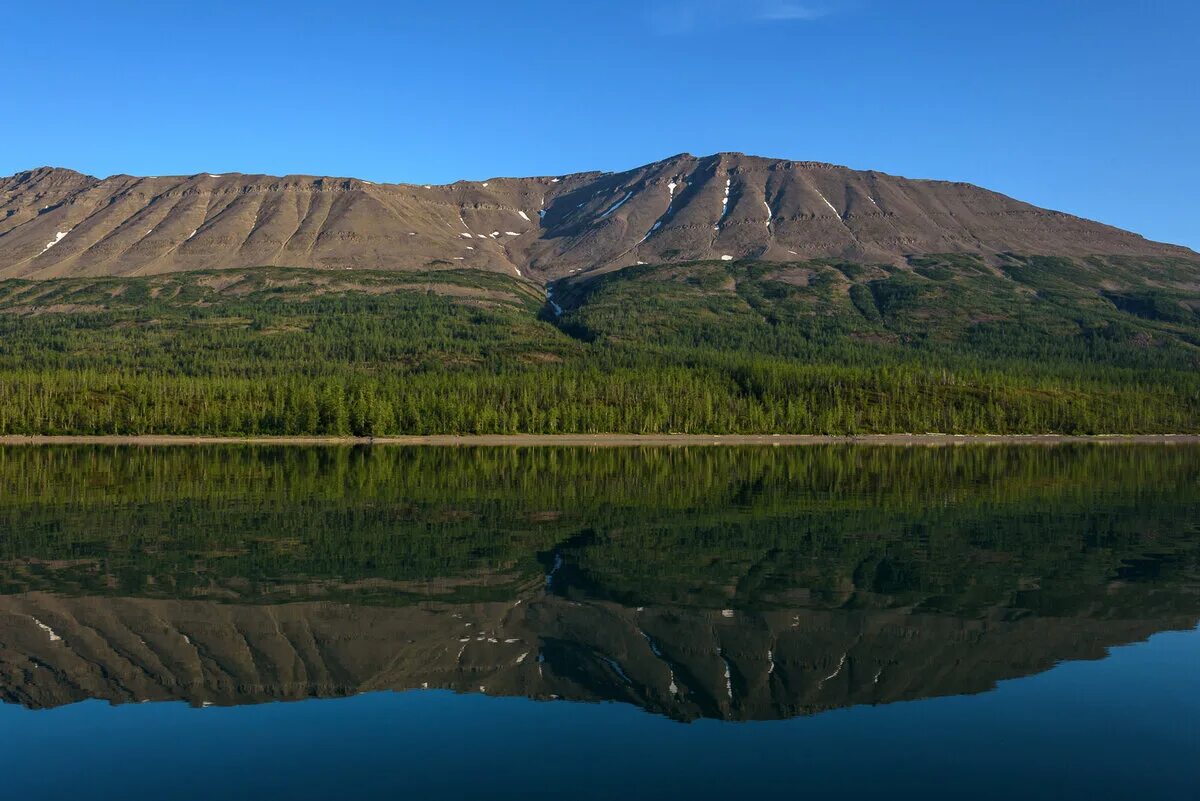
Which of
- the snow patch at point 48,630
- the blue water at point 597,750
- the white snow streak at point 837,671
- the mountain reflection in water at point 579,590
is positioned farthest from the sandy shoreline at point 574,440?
the blue water at point 597,750

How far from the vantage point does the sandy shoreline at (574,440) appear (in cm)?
16051

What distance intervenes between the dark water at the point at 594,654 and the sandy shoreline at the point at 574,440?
330 ft

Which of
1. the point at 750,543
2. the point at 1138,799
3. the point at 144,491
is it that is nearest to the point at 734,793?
the point at 1138,799

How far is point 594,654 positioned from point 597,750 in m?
7.29

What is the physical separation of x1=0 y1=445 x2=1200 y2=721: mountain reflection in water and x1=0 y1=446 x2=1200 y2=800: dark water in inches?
6.9

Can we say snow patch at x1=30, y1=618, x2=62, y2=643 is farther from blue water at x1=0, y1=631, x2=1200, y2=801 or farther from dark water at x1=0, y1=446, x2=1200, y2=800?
blue water at x1=0, y1=631, x2=1200, y2=801

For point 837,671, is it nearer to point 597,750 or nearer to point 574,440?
point 597,750

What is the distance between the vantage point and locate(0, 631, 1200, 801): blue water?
19.9m

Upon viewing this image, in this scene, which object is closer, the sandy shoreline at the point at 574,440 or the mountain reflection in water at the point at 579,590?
the mountain reflection in water at the point at 579,590

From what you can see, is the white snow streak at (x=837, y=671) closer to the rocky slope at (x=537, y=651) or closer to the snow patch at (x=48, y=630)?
the rocky slope at (x=537, y=651)

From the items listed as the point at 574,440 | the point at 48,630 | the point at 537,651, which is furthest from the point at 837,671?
the point at 574,440

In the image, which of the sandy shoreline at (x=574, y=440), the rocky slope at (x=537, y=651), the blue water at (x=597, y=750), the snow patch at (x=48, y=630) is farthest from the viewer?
the sandy shoreline at (x=574, y=440)

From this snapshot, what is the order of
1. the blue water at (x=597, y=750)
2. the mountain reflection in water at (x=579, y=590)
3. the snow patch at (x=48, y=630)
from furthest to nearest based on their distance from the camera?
the snow patch at (x=48, y=630) → the mountain reflection in water at (x=579, y=590) → the blue water at (x=597, y=750)

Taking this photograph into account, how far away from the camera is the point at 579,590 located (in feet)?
125
